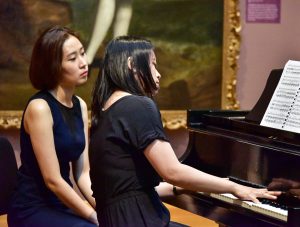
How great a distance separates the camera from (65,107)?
9.75 feet

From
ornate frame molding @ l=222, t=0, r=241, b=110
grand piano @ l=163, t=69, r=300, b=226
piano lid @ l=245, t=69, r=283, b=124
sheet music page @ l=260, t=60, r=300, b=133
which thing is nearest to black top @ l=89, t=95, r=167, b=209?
grand piano @ l=163, t=69, r=300, b=226

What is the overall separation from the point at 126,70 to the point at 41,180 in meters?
0.80

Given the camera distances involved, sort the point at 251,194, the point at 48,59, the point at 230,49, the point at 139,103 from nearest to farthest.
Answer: the point at 139,103 < the point at 251,194 < the point at 48,59 < the point at 230,49

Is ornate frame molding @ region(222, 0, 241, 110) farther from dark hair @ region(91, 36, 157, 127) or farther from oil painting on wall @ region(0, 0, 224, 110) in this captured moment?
dark hair @ region(91, 36, 157, 127)

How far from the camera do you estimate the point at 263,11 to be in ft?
17.3

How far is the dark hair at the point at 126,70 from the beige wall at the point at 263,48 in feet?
9.92

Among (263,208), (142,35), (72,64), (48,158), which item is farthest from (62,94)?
(142,35)

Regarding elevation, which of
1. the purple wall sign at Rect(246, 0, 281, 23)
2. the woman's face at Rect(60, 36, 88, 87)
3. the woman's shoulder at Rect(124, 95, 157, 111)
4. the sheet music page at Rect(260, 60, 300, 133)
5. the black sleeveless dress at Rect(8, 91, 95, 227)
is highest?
the purple wall sign at Rect(246, 0, 281, 23)

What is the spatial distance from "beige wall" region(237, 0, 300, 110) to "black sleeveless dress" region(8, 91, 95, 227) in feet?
→ 8.59

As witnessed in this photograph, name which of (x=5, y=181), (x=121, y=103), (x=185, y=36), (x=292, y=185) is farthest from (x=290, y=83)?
(x=185, y=36)

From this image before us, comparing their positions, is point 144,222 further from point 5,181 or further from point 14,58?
point 14,58

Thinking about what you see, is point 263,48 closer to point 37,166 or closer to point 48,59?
point 48,59

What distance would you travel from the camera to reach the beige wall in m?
5.30

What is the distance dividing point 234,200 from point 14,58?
8.63ft
